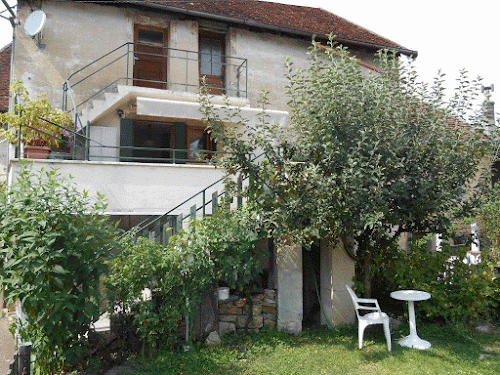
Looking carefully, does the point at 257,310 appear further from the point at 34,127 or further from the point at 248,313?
the point at 34,127

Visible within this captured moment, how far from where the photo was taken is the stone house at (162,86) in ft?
32.5

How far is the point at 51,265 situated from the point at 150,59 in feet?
37.2

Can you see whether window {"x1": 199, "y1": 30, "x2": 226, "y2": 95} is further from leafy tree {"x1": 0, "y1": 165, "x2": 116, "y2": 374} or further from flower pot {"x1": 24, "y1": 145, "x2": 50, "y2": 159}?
leafy tree {"x1": 0, "y1": 165, "x2": 116, "y2": 374}

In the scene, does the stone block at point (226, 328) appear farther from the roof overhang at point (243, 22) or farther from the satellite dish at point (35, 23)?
the satellite dish at point (35, 23)

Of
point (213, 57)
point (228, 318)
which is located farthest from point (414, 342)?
point (213, 57)

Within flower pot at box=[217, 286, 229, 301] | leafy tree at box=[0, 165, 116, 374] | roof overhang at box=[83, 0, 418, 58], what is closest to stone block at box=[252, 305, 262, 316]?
flower pot at box=[217, 286, 229, 301]

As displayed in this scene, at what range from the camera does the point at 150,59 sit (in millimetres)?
15891

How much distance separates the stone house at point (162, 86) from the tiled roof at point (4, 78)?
6.49ft

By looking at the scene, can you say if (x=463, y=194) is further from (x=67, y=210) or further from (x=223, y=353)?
(x=67, y=210)

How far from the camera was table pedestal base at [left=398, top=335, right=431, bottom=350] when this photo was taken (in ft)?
26.1

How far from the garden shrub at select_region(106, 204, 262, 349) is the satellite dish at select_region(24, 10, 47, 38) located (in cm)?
876

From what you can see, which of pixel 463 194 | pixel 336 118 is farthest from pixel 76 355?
pixel 463 194

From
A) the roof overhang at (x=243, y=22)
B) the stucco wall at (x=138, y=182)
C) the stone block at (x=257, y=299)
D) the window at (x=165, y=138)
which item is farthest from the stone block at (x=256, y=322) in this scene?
the roof overhang at (x=243, y=22)

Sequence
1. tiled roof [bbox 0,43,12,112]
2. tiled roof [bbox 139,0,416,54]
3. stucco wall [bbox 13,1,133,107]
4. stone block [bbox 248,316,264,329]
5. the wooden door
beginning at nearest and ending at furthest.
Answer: stone block [bbox 248,316,264,329], stucco wall [bbox 13,1,133,107], the wooden door, tiled roof [bbox 139,0,416,54], tiled roof [bbox 0,43,12,112]
